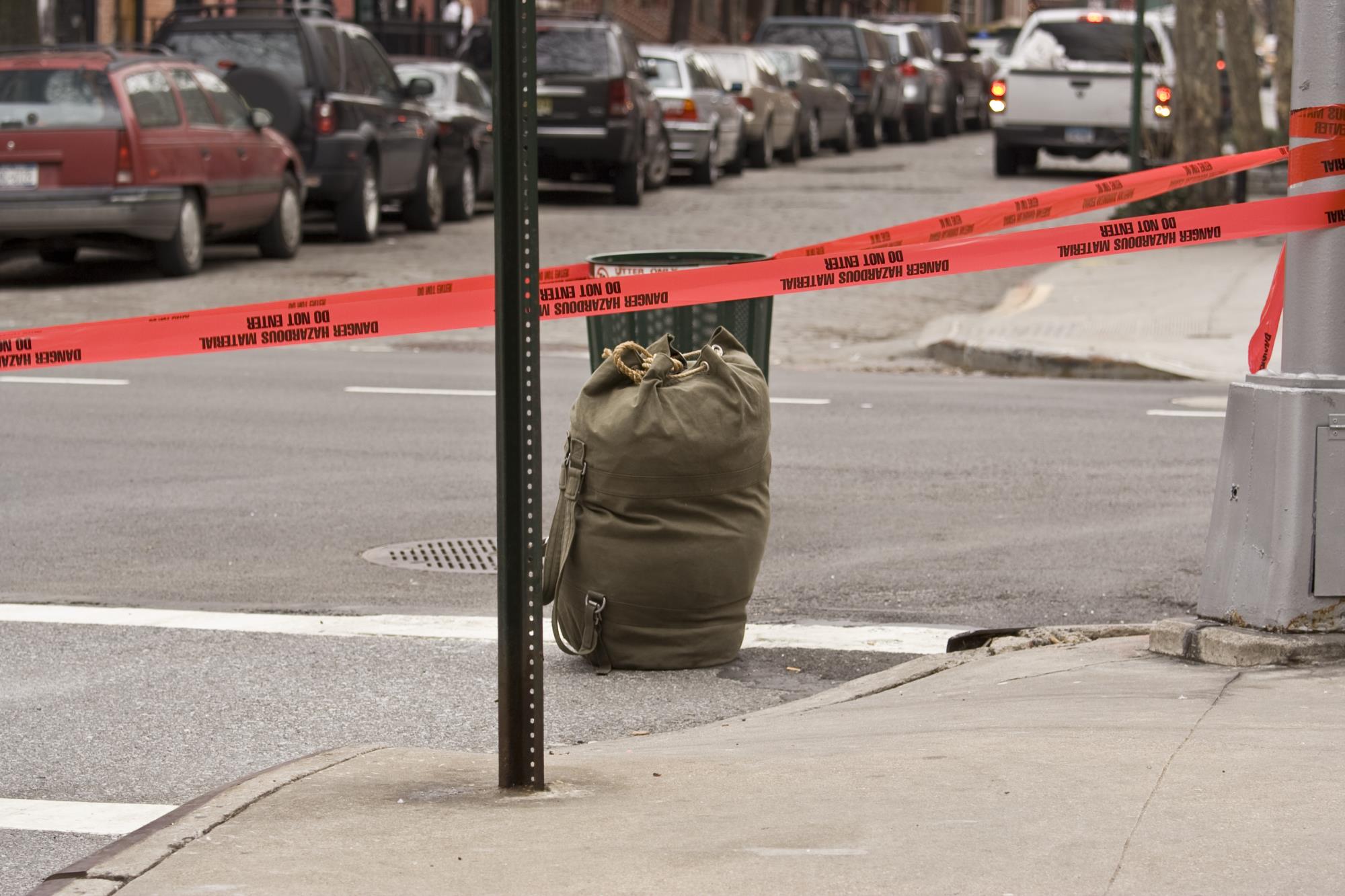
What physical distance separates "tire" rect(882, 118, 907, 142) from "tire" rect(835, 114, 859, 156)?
273cm

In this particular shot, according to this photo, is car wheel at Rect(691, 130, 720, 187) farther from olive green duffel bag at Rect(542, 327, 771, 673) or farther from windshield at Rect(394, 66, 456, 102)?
olive green duffel bag at Rect(542, 327, 771, 673)

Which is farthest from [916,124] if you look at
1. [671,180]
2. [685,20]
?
[671,180]

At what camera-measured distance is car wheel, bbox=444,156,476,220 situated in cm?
2239

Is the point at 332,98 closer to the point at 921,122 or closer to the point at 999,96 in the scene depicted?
the point at 999,96

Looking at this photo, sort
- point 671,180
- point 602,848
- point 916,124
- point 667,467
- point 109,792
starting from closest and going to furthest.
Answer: point 602,848 → point 109,792 → point 667,467 → point 671,180 → point 916,124

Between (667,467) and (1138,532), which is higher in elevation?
(667,467)

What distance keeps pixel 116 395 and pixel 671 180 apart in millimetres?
17512

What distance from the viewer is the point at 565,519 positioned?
19.9 ft

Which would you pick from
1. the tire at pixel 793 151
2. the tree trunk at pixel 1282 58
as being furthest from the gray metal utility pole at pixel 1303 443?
the tire at pixel 793 151

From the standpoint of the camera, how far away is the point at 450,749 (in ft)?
17.3

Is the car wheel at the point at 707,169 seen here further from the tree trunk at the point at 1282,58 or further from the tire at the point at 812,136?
the tree trunk at the point at 1282,58

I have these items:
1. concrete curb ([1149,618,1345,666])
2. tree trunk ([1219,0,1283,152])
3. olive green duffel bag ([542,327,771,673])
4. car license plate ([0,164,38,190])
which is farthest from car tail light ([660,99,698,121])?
concrete curb ([1149,618,1345,666])

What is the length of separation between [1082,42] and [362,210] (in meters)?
11.7

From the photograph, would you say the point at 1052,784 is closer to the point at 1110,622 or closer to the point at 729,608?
the point at 729,608
